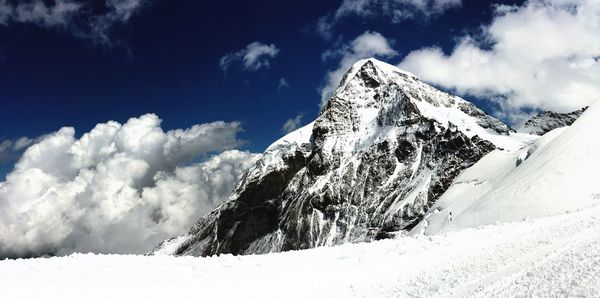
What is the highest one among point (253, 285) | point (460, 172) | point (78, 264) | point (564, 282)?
point (460, 172)

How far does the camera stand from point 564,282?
1581 centimetres

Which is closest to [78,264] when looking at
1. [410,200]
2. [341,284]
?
[341,284]

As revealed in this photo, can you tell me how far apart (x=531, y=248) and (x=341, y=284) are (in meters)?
8.26

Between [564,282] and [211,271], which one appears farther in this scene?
[211,271]

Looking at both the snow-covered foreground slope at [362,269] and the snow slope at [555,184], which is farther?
the snow slope at [555,184]

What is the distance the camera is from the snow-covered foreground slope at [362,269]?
19.1 meters

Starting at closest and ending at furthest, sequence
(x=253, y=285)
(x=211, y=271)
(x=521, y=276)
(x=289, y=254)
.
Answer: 1. (x=521, y=276)
2. (x=253, y=285)
3. (x=211, y=271)
4. (x=289, y=254)

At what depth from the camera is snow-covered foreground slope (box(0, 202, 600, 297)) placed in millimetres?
19094

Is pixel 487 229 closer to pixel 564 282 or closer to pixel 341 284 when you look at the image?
pixel 341 284

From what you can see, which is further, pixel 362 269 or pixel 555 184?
pixel 555 184

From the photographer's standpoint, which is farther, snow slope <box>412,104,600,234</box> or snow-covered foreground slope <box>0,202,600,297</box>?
snow slope <box>412,104,600,234</box>

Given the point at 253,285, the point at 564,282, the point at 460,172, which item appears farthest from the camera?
the point at 460,172

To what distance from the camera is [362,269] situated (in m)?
24.1

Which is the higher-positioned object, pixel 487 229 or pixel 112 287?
pixel 112 287
